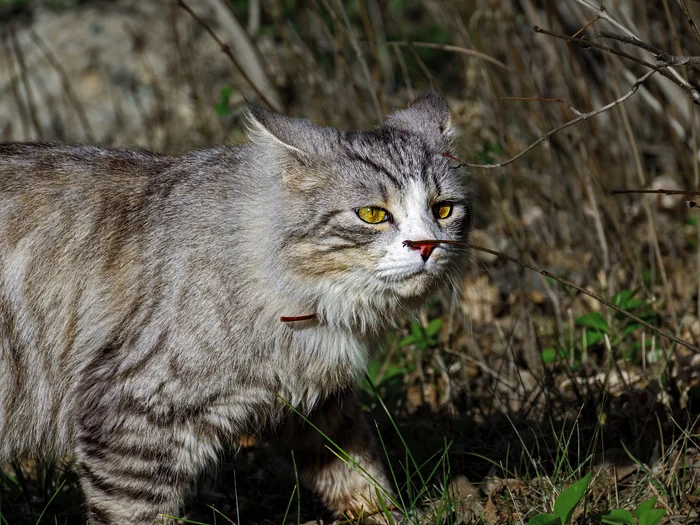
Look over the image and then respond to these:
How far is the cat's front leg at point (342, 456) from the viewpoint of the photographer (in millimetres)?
3799

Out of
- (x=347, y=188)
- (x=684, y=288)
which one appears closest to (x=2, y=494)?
(x=347, y=188)

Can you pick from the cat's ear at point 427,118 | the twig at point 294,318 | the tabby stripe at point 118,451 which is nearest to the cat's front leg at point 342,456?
the twig at point 294,318

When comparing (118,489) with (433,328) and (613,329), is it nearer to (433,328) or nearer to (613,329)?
(433,328)

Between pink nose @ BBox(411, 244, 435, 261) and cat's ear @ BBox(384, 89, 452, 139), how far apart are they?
718mm

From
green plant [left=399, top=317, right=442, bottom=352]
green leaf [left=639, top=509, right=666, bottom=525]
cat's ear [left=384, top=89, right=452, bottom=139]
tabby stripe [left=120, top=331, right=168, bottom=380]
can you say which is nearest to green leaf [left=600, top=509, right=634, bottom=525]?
green leaf [left=639, top=509, right=666, bottom=525]

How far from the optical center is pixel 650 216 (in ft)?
15.0

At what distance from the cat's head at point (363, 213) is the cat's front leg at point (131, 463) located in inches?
29.4

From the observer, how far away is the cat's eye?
10.6ft

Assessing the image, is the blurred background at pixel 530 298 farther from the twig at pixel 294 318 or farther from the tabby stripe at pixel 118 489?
the twig at pixel 294 318

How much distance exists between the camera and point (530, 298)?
16.8ft

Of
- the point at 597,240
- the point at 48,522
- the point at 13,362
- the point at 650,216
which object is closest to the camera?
the point at 13,362

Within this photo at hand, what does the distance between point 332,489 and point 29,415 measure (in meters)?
1.39

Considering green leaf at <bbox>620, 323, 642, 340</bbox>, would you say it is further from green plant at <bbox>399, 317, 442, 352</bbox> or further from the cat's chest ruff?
the cat's chest ruff

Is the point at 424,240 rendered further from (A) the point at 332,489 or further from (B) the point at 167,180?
(A) the point at 332,489
